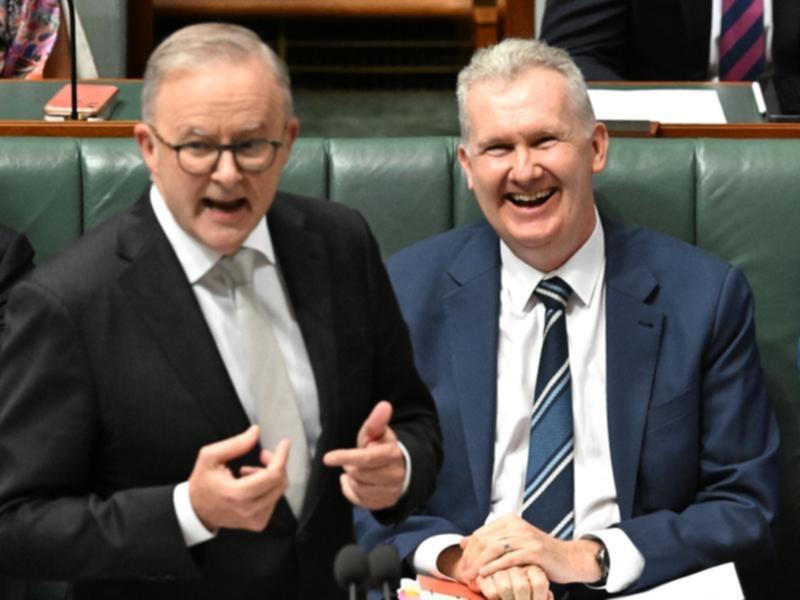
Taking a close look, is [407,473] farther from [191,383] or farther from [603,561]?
[603,561]

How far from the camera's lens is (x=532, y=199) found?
8.72ft

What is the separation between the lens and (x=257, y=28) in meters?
6.04

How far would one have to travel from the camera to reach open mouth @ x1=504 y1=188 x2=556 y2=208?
2654 mm

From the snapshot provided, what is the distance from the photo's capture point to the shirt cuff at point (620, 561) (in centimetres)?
253

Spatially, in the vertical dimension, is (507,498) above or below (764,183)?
below

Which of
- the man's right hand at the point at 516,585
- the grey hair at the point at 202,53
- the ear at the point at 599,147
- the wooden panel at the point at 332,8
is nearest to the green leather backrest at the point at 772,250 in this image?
the ear at the point at 599,147

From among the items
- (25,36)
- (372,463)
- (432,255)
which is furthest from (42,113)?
(372,463)

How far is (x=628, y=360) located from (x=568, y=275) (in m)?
0.17

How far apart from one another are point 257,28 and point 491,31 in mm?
1016

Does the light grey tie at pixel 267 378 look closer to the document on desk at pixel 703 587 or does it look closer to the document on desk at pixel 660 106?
the document on desk at pixel 703 587

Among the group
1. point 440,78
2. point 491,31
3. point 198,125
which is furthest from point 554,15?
point 198,125

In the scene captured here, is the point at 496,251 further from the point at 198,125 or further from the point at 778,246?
the point at 198,125

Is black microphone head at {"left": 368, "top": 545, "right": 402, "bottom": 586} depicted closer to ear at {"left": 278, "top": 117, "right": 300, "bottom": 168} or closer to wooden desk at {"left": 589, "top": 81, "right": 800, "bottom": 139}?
ear at {"left": 278, "top": 117, "right": 300, "bottom": 168}

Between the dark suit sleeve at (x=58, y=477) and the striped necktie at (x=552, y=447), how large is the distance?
95 centimetres
